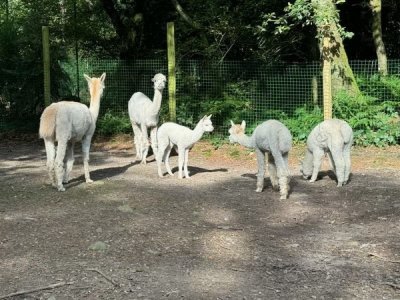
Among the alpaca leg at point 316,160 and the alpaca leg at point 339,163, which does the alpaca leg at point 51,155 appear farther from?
the alpaca leg at point 339,163

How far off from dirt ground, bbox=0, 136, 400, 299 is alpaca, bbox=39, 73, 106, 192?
11.8 inches

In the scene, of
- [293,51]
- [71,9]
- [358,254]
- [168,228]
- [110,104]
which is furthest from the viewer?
[71,9]

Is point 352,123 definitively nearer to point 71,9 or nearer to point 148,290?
point 148,290

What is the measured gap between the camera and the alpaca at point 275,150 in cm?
764

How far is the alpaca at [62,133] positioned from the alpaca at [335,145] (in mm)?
3265

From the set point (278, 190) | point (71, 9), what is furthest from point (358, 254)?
point (71, 9)

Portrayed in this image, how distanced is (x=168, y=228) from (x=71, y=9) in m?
12.5

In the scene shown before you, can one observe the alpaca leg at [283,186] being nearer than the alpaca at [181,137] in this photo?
Yes

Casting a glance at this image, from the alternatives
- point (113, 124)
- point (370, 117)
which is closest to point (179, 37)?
point (113, 124)

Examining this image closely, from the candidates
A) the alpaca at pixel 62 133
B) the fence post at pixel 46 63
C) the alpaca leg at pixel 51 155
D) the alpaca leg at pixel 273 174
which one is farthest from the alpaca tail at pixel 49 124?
the fence post at pixel 46 63

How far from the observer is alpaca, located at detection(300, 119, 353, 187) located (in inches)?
327

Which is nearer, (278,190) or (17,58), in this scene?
(278,190)

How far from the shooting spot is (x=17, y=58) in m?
14.8

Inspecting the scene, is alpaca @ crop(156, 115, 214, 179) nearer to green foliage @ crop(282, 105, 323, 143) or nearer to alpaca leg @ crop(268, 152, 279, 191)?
alpaca leg @ crop(268, 152, 279, 191)
